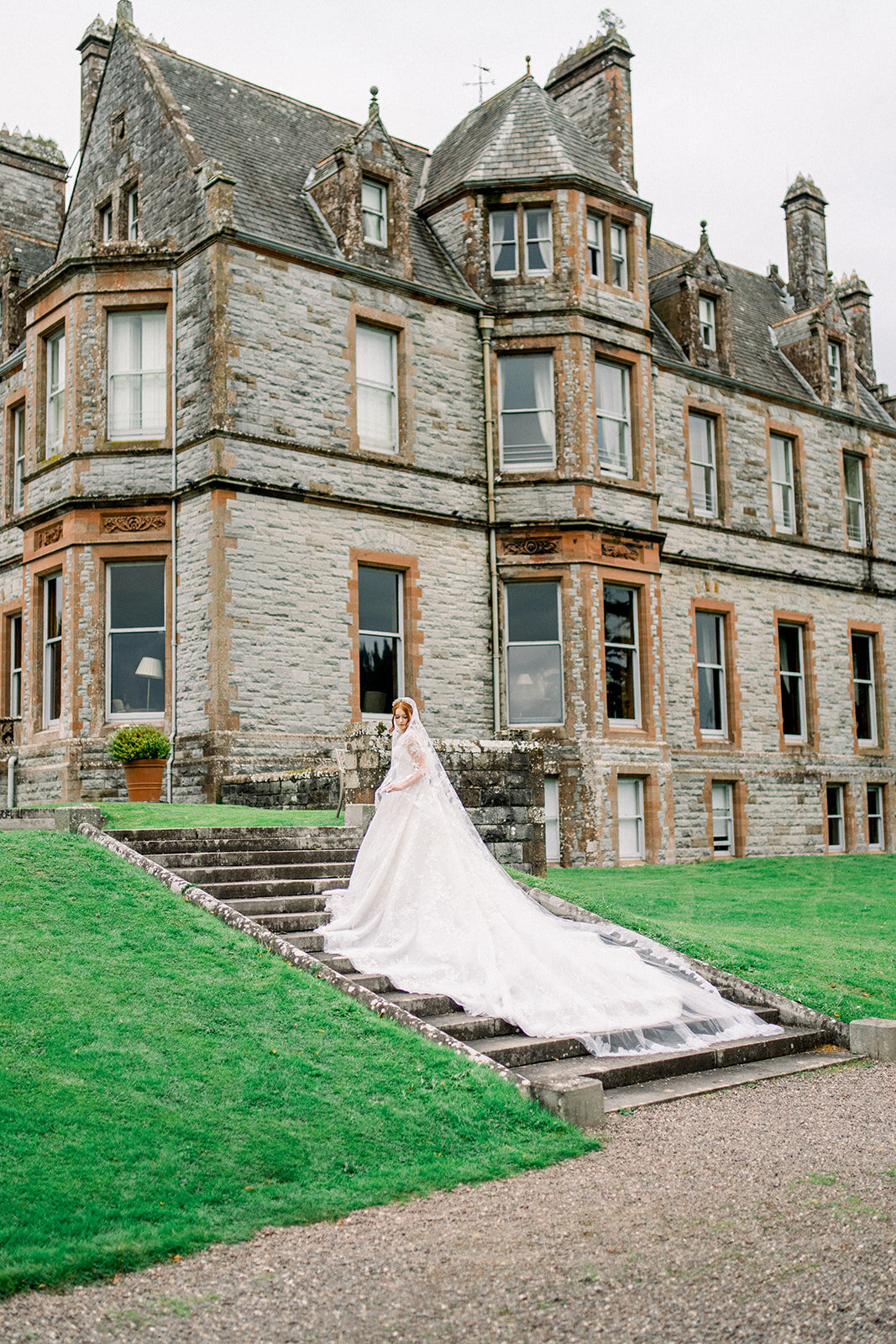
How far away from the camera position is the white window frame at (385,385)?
70.1 ft

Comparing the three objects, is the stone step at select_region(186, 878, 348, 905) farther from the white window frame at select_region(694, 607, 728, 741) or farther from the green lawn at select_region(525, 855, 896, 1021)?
the white window frame at select_region(694, 607, 728, 741)

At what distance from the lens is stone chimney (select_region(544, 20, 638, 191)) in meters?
25.8

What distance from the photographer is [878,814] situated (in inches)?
1144

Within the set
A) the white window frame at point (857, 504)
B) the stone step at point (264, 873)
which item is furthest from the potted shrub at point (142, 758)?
the white window frame at point (857, 504)

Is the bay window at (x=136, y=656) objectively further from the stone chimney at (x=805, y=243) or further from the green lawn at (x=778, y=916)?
the stone chimney at (x=805, y=243)

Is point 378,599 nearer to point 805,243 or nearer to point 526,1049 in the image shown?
point 526,1049

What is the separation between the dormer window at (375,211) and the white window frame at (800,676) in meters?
11.9

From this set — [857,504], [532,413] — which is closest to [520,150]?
[532,413]

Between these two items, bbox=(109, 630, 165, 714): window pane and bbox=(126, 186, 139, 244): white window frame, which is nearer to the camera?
bbox=(109, 630, 165, 714): window pane

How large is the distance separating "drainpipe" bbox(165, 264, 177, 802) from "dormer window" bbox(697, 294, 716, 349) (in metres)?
12.0

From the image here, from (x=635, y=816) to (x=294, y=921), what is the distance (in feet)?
42.4

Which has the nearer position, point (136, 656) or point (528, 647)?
point (136, 656)

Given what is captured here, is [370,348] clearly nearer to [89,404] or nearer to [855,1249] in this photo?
[89,404]

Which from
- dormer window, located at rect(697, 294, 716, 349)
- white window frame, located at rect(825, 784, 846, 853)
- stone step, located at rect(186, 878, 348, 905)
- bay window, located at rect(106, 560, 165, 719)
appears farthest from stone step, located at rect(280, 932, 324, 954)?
dormer window, located at rect(697, 294, 716, 349)
